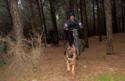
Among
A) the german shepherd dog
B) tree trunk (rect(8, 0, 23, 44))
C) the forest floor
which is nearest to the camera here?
the forest floor

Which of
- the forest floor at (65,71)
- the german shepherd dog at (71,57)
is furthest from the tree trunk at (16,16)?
the german shepherd dog at (71,57)

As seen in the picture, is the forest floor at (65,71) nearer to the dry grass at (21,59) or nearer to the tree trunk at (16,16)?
the dry grass at (21,59)

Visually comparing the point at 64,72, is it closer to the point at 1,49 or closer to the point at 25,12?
the point at 1,49

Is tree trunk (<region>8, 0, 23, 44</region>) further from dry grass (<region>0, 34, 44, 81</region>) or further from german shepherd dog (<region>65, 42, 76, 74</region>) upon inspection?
german shepherd dog (<region>65, 42, 76, 74</region>)

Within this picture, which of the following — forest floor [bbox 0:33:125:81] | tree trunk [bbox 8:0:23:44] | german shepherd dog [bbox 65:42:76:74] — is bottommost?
forest floor [bbox 0:33:125:81]

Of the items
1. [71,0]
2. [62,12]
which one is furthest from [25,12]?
[71,0]

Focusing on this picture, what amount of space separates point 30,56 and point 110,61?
11.1ft

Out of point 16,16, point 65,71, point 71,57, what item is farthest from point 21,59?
point 16,16

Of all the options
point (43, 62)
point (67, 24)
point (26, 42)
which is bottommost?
point (43, 62)

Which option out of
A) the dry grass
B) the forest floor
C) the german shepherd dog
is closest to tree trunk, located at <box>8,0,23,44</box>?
the dry grass

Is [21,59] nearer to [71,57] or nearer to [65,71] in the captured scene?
[65,71]

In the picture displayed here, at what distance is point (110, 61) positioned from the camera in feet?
39.5

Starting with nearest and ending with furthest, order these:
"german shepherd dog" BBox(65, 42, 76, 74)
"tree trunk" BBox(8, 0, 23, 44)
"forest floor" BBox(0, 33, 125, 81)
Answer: "forest floor" BBox(0, 33, 125, 81), "german shepherd dog" BBox(65, 42, 76, 74), "tree trunk" BBox(8, 0, 23, 44)

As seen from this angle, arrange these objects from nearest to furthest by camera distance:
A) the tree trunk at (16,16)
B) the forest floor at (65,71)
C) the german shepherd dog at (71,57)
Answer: the forest floor at (65,71) → the german shepherd dog at (71,57) → the tree trunk at (16,16)
